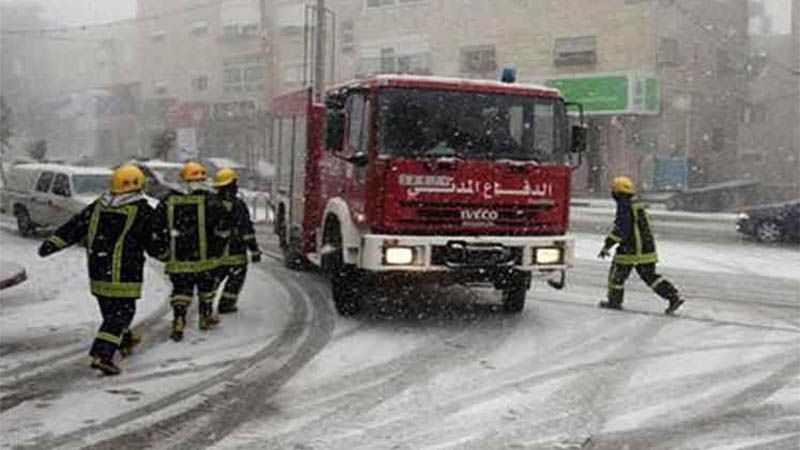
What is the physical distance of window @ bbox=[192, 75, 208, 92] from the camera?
54031 mm

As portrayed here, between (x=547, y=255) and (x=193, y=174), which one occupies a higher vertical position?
(x=193, y=174)

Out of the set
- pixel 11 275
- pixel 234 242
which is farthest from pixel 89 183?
pixel 234 242

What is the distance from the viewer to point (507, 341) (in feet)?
30.6

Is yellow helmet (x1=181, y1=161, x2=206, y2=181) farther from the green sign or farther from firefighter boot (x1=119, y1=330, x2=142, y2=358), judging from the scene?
the green sign

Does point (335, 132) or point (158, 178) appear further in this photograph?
point (158, 178)

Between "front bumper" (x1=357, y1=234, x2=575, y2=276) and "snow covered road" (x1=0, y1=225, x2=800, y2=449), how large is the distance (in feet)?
2.06

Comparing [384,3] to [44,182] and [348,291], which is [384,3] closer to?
[44,182]

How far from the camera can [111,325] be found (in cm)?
766

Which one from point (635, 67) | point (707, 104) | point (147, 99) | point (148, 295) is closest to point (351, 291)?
point (148, 295)

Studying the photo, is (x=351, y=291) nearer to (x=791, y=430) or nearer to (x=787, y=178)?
(x=791, y=430)

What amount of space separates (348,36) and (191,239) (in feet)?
120

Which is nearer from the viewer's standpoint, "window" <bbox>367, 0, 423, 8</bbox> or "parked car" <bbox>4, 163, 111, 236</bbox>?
"parked car" <bbox>4, 163, 111, 236</bbox>

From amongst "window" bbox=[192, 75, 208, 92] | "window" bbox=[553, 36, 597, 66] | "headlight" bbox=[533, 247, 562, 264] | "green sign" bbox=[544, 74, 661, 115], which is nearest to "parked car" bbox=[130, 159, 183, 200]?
"headlight" bbox=[533, 247, 562, 264]

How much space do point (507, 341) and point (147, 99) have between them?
51.9 metres
